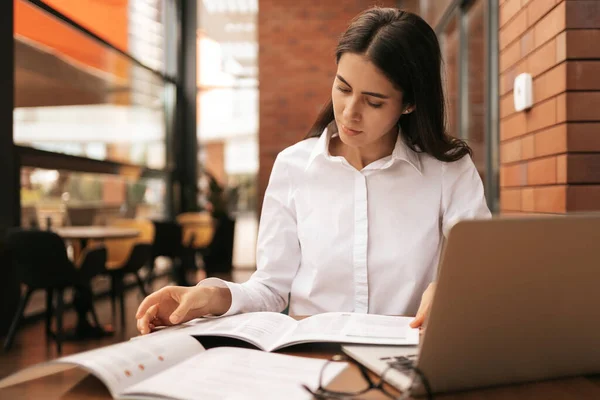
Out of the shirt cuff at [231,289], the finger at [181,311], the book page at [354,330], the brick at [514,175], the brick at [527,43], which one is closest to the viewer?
the book page at [354,330]

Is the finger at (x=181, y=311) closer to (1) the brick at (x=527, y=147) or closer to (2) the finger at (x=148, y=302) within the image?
(2) the finger at (x=148, y=302)

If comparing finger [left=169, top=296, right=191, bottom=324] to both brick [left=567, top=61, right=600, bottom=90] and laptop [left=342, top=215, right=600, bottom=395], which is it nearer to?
laptop [left=342, top=215, right=600, bottom=395]

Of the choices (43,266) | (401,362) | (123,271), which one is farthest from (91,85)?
(401,362)

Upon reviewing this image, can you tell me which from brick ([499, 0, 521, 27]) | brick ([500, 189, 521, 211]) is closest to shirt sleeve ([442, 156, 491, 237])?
brick ([500, 189, 521, 211])

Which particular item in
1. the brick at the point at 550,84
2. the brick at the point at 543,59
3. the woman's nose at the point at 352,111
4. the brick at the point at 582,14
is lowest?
the woman's nose at the point at 352,111

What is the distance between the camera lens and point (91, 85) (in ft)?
18.9

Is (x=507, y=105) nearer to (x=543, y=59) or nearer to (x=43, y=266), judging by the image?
(x=543, y=59)

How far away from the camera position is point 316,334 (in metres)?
0.92

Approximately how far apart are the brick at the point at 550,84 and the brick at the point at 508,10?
34cm

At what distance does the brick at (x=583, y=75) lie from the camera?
1751mm

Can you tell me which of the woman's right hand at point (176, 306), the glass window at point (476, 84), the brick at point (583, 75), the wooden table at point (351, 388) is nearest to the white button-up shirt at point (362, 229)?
the woman's right hand at point (176, 306)

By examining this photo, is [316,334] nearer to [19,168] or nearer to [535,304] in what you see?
[535,304]

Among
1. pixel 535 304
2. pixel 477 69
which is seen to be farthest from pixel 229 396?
pixel 477 69

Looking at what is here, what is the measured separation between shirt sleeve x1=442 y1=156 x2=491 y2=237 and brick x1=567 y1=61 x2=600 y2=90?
1.76 feet
